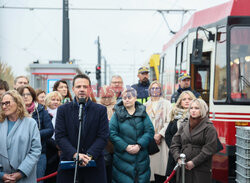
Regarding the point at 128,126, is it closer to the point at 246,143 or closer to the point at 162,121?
the point at 162,121

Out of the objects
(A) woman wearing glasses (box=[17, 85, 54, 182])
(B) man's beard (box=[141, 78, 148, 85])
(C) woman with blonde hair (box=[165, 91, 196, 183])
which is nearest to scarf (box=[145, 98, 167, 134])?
(C) woman with blonde hair (box=[165, 91, 196, 183])

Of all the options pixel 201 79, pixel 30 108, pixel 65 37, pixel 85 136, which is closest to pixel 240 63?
pixel 201 79

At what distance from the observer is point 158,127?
6.85 meters

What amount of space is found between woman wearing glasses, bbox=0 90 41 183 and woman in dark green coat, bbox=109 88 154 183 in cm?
129

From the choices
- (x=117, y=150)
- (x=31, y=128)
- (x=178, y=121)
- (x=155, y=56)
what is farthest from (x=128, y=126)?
(x=155, y=56)

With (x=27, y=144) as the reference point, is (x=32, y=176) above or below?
below

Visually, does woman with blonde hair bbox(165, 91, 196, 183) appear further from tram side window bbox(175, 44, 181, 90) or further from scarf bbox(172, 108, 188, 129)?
tram side window bbox(175, 44, 181, 90)

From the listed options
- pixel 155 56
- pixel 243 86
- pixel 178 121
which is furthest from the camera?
pixel 155 56

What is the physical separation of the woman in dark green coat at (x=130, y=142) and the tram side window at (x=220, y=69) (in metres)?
2.37

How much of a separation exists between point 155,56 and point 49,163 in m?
11.9

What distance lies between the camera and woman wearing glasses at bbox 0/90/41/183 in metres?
4.75

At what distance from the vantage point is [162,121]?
688cm

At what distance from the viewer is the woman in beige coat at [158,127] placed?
6.73 meters

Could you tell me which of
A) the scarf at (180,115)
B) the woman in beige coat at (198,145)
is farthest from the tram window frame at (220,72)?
the woman in beige coat at (198,145)
